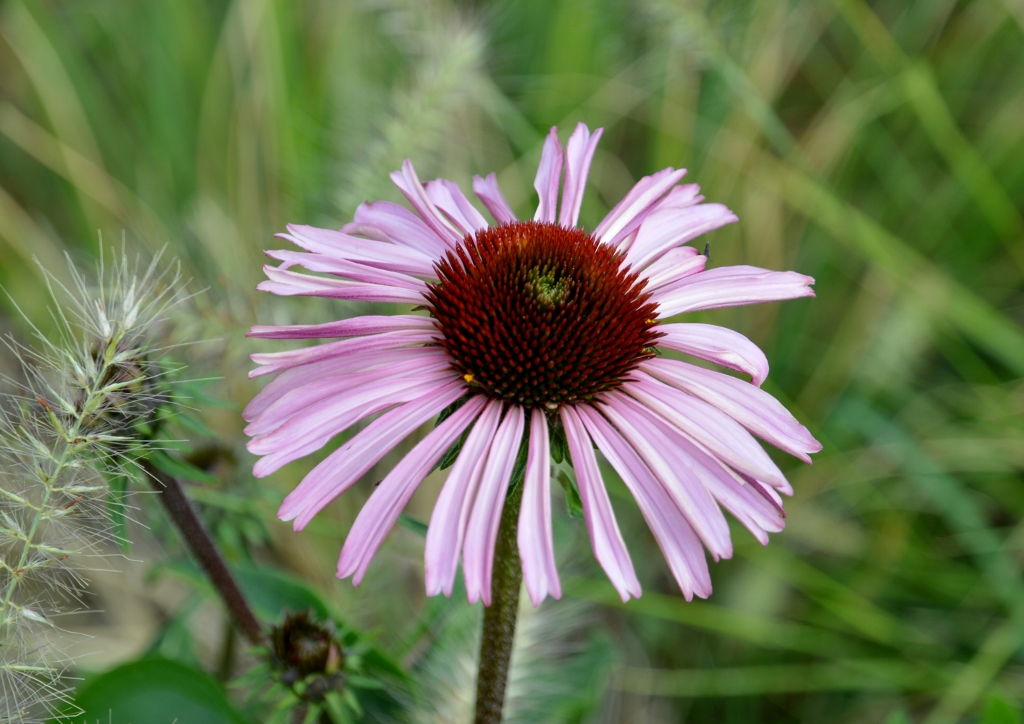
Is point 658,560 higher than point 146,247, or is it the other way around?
point 146,247

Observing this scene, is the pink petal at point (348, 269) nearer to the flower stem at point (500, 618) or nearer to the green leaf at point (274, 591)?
the flower stem at point (500, 618)

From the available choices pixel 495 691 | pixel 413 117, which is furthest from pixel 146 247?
pixel 495 691

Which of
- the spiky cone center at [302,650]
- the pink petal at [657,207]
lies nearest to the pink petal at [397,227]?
the pink petal at [657,207]

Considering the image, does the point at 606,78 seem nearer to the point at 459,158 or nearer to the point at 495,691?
the point at 459,158

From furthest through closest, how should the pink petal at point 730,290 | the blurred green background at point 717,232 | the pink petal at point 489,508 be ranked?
the blurred green background at point 717,232 → the pink petal at point 730,290 → the pink petal at point 489,508

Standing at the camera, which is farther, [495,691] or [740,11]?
[740,11]

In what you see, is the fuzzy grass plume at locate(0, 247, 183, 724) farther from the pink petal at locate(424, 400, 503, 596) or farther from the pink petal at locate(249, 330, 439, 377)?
the pink petal at locate(424, 400, 503, 596)
